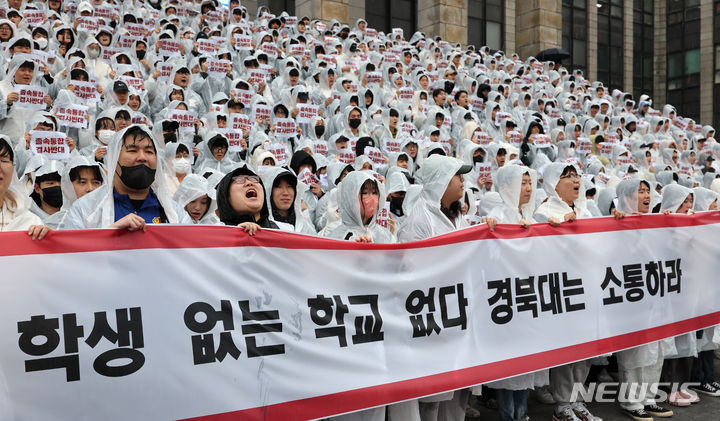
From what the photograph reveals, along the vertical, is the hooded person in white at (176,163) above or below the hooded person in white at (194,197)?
above

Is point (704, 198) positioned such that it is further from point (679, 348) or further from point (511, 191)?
point (511, 191)

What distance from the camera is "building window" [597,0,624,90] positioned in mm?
30047

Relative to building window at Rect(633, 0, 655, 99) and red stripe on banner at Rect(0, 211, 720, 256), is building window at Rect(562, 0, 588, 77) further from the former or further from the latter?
red stripe on banner at Rect(0, 211, 720, 256)

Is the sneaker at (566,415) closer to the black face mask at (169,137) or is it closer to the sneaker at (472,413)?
the sneaker at (472,413)

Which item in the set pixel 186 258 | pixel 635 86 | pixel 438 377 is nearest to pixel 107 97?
pixel 186 258

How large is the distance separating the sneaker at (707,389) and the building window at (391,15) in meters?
19.7

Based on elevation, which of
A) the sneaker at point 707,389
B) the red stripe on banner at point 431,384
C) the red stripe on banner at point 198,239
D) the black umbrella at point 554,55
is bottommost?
the sneaker at point 707,389

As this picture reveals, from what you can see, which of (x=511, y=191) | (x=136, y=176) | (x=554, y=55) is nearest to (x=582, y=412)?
(x=511, y=191)

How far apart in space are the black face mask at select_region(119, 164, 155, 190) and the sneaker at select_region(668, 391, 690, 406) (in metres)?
4.29

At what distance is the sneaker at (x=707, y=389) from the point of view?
4758mm

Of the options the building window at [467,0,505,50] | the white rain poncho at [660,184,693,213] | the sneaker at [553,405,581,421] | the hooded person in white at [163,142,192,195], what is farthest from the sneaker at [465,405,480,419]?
the building window at [467,0,505,50]

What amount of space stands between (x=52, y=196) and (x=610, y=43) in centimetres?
3162

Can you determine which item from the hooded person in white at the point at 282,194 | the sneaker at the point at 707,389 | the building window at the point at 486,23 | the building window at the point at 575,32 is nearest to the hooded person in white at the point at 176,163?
the hooded person in white at the point at 282,194

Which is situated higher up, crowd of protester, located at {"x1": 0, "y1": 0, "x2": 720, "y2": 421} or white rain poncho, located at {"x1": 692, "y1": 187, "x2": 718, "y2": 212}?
crowd of protester, located at {"x1": 0, "y1": 0, "x2": 720, "y2": 421}
